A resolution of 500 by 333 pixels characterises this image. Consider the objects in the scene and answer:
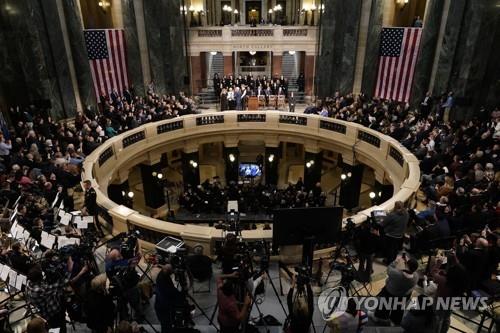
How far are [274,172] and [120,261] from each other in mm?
16335

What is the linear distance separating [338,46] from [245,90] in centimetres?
650

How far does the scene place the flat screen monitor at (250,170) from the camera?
74.8 ft

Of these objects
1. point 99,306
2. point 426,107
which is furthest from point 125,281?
point 426,107

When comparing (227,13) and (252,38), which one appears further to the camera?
(227,13)

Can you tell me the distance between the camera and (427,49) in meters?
20.4

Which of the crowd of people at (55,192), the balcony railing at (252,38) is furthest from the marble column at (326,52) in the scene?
the crowd of people at (55,192)

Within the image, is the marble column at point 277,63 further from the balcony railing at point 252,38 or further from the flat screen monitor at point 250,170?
the flat screen monitor at point 250,170

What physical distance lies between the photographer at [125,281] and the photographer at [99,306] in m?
0.51

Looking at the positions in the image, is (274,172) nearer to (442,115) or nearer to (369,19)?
(442,115)

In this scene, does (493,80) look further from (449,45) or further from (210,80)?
(210,80)

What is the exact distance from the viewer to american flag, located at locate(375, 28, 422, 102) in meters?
21.3

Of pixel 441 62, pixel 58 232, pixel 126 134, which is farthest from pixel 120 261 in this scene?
pixel 441 62

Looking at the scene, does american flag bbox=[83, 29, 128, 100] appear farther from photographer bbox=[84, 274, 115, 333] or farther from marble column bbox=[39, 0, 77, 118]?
photographer bbox=[84, 274, 115, 333]

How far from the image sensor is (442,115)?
60.4 feet
